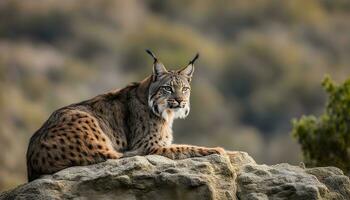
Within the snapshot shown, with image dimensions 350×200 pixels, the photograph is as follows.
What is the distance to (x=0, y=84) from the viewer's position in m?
112

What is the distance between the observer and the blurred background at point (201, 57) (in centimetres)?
10106

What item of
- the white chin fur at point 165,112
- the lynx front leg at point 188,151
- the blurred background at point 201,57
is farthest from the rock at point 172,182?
the blurred background at point 201,57

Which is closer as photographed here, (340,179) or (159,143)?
(340,179)

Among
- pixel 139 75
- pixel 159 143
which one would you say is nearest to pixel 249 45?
pixel 139 75

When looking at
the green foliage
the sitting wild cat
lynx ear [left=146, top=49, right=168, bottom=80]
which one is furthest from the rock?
the green foliage

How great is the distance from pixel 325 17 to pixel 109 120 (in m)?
132

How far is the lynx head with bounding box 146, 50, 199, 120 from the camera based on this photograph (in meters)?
21.1

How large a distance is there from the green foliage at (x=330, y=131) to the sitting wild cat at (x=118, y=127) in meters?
9.65

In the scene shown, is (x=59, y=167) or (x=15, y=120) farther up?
(x=15, y=120)

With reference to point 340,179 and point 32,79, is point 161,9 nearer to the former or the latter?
point 32,79

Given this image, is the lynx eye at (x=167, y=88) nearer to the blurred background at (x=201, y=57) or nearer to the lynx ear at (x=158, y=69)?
the lynx ear at (x=158, y=69)

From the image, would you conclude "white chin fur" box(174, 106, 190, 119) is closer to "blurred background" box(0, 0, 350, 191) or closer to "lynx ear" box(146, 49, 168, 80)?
"lynx ear" box(146, 49, 168, 80)

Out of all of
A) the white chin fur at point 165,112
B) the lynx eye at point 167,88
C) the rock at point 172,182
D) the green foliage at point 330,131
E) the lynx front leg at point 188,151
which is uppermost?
the green foliage at point 330,131

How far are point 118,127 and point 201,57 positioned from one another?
103 meters
